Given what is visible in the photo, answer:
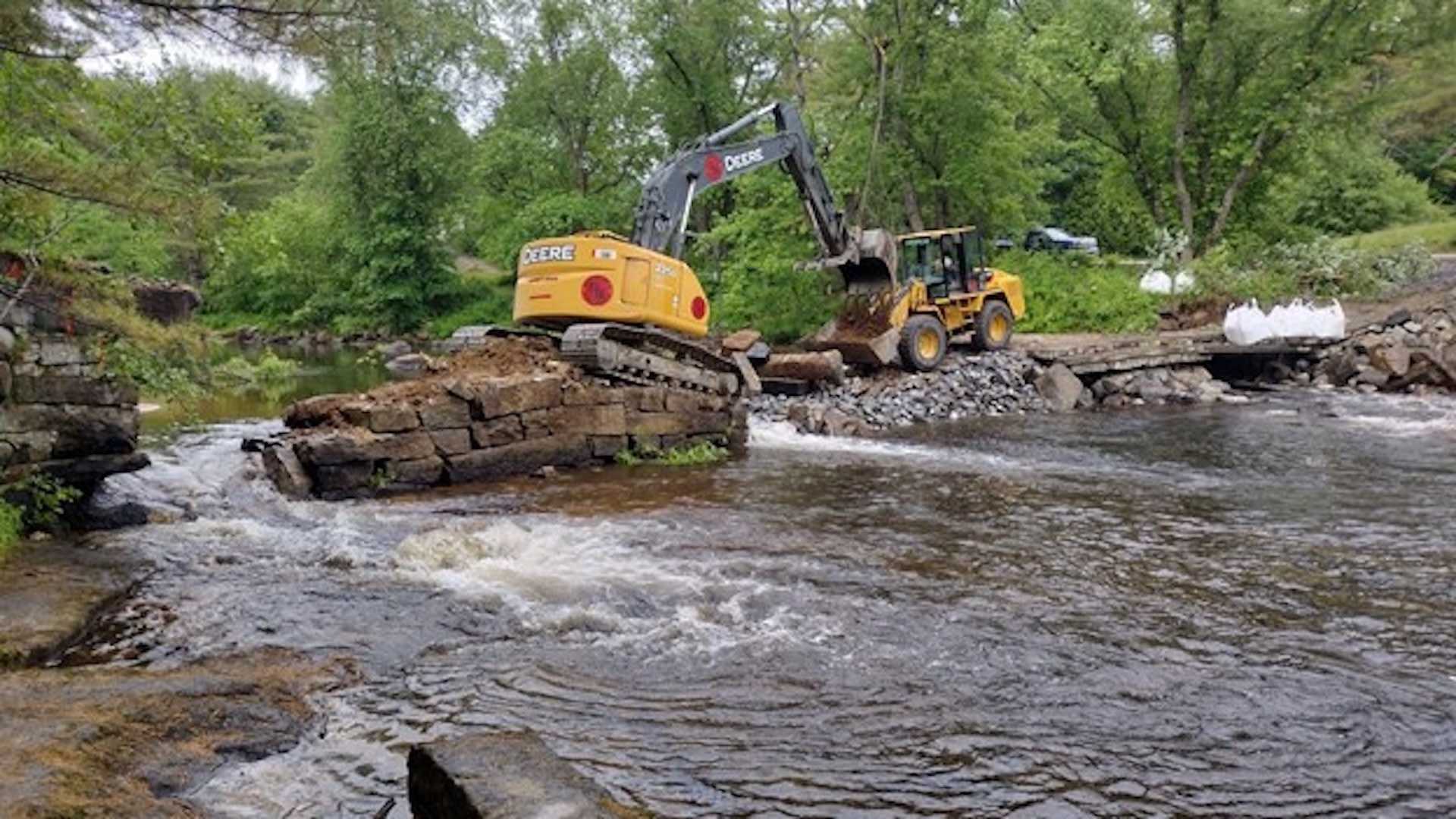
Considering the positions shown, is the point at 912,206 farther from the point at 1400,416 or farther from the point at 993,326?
the point at 1400,416

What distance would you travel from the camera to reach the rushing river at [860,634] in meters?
3.50

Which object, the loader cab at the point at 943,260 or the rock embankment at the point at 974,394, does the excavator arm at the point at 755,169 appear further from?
the rock embankment at the point at 974,394

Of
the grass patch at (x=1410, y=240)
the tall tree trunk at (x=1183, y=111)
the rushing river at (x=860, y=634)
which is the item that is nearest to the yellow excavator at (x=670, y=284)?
the rushing river at (x=860, y=634)

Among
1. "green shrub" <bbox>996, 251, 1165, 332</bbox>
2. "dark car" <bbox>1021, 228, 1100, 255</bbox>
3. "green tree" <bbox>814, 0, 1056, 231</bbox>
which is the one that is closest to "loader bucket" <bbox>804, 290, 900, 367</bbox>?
"green tree" <bbox>814, 0, 1056, 231</bbox>

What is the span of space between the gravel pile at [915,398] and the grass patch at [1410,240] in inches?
496

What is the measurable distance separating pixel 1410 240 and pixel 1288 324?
10553 mm

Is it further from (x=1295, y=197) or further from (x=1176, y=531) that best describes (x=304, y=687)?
(x=1295, y=197)

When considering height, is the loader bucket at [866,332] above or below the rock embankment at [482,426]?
above

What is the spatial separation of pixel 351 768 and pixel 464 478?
6.20 m

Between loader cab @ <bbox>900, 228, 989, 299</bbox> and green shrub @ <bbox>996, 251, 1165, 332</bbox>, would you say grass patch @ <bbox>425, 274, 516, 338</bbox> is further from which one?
loader cab @ <bbox>900, 228, 989, 299</bbox>

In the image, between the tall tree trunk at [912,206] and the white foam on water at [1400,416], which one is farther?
the tall tree trunk at [912,206]

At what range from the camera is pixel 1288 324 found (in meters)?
18.5

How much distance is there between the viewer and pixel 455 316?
35625 millimetres

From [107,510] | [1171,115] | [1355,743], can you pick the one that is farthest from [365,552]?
[1171,115]
